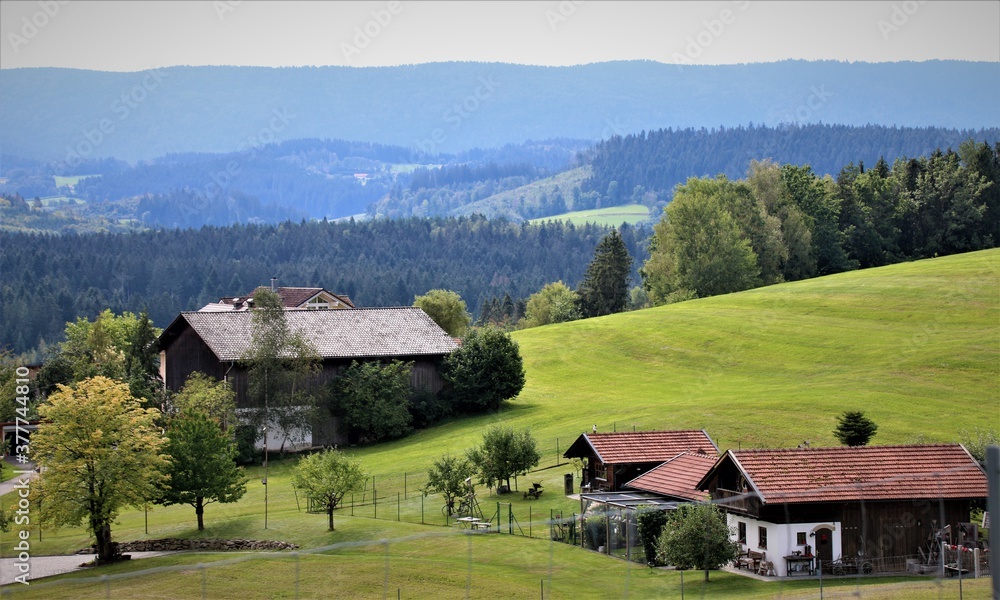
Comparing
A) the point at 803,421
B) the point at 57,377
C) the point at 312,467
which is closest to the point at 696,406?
the point at 803,421

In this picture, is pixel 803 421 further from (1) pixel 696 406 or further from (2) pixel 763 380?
(2) pixel 763 380

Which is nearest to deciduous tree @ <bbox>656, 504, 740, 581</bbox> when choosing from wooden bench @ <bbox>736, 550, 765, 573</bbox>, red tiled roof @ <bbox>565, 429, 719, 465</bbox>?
wooden bench @ <bbox>736, 550, 765, 573</bbox>

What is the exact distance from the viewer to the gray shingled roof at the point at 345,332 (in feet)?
221

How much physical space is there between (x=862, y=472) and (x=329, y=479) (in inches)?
795

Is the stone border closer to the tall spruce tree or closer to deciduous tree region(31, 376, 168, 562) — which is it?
deciduous tree region(31, 376, 168, 562)

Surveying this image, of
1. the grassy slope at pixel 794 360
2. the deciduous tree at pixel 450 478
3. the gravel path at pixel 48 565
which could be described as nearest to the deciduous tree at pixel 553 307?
the grassy slope at pixel 794 360

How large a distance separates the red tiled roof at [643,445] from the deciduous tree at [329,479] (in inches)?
388

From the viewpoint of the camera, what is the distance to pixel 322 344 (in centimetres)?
6862

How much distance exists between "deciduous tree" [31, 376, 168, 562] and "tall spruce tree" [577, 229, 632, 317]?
286ft

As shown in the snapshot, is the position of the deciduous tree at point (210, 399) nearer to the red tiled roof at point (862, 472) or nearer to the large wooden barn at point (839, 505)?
the large wooden barn at point (839, 505)

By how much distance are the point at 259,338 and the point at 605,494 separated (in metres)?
30.1

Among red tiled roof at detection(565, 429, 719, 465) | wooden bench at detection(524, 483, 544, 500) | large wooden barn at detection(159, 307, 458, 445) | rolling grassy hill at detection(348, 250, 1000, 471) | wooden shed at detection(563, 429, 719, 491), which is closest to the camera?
wooden shed at detection(563, 429, 719, 491)

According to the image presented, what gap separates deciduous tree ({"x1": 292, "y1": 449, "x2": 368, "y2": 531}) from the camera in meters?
42.5

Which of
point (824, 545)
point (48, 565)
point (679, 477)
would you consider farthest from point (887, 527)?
point (48, 565)
